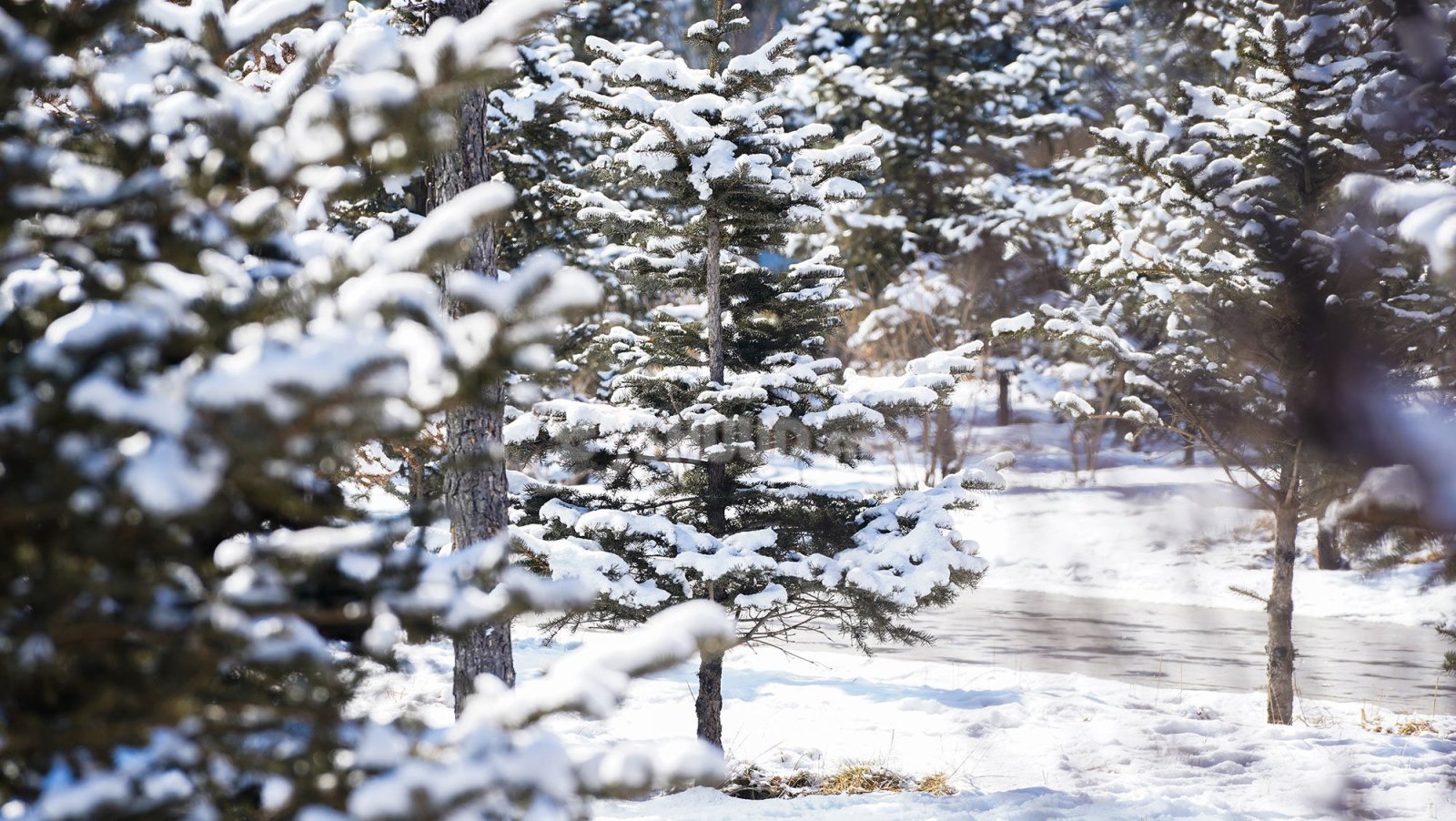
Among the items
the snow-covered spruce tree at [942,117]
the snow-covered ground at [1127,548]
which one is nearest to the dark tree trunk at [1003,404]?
the snow-covered ground at [1127,548]

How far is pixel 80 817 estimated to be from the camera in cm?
148

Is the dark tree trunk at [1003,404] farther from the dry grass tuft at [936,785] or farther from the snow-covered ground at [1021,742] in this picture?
the dry grass tuft at [936,785]

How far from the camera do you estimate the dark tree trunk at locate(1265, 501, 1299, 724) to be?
7859 millimetres

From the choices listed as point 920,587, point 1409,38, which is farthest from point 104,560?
point 920,587

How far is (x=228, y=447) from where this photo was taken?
1438 millimetres

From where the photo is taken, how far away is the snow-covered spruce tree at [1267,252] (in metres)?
4.61

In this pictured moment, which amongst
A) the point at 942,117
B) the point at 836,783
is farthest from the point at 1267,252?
the point at 942,117

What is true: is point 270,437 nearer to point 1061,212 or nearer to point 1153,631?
point 1153,631

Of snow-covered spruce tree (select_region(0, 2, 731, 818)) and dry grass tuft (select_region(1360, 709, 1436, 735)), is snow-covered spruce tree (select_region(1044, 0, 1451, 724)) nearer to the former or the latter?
dry grass tuft (select_region(1360, 709, 1436, 735))

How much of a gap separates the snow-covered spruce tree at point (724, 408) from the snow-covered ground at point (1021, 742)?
129 centimetres

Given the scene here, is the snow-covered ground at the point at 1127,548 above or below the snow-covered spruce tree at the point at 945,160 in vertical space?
below

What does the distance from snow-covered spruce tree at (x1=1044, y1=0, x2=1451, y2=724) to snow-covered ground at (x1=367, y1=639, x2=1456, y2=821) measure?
106cm

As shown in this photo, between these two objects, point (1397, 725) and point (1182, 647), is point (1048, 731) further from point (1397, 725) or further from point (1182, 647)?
point (1182, 647)

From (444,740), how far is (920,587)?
4.68 metres
